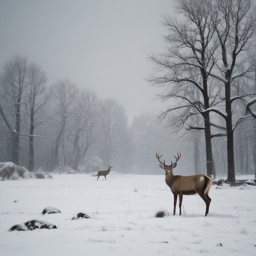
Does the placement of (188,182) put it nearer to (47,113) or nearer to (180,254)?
(180,254)

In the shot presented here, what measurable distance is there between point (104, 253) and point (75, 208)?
182 inches

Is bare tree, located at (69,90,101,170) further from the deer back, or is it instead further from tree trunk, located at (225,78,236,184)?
the deer back

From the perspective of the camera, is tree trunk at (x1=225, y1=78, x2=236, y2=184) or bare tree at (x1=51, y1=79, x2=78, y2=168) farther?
bare tree at (x1=51, y1=79, x2=78, y2=168)

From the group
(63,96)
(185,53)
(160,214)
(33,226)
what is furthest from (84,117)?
(33,226)

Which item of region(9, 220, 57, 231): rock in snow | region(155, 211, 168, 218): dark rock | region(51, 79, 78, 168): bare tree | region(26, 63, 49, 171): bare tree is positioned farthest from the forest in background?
region(9, 220, 57, 231): rock in snow

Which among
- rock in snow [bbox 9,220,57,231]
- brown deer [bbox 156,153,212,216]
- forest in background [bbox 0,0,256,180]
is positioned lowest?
rock in snow [bbox 9,220,57,231]

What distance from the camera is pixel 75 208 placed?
23.3ft

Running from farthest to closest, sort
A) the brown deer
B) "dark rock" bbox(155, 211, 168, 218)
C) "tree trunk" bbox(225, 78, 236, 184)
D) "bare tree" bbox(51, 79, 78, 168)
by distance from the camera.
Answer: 1. "bare tree" bbox(51, 79, 78, 168)
2. "tree trunk" bbox(225, 78, 236, 184)
3. "dark rock" bbox(155, 211, 168, 218)
4. the brown deer

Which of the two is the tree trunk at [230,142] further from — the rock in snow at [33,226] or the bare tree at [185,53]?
the rock in snow at [33,226]

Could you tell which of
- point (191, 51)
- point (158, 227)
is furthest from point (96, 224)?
point (191, 51)

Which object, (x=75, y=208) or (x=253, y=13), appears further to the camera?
(x=253, y=13)

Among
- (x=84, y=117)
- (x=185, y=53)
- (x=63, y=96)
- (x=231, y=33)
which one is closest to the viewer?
(x=231, y=33)

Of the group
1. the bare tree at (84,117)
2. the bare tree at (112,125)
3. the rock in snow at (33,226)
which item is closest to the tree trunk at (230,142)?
the rock in snow at (33,226)

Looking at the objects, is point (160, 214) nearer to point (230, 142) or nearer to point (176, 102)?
point (230, 142)
